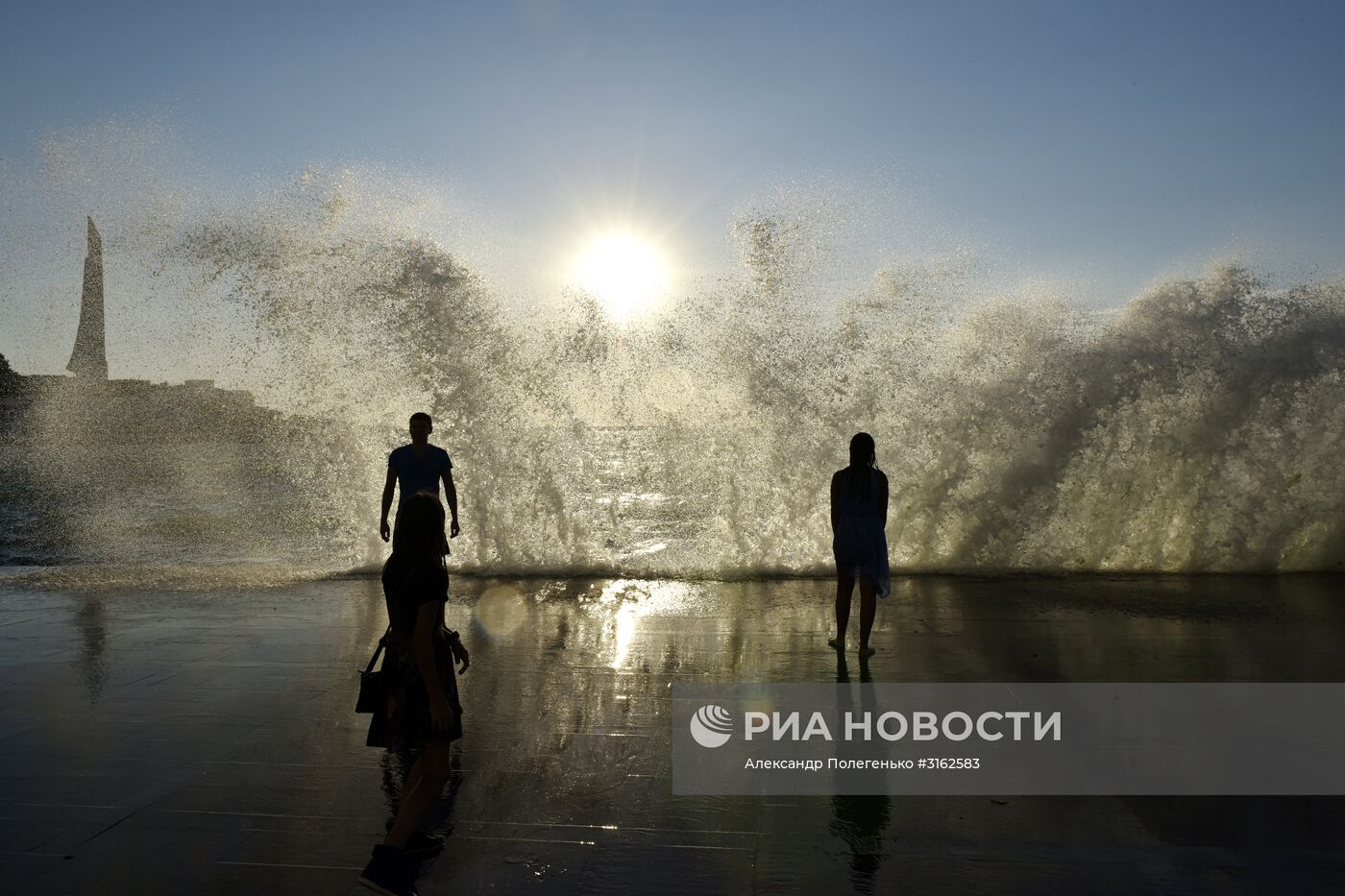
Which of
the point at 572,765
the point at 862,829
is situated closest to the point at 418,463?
the point at 572,765

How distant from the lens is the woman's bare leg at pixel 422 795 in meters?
3.00

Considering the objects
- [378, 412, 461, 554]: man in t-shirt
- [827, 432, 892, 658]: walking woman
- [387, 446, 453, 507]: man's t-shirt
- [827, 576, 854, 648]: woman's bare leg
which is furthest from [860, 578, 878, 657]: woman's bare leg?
[387, 446, 453, 507]: man's t-shirt

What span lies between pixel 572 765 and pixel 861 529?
9.21 ft

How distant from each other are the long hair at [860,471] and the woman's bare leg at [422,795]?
11.9 feet

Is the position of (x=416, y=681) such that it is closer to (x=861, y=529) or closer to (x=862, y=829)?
(x=862, y=829)

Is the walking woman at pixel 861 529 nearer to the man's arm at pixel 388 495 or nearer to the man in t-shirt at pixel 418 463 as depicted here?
the man in t-shirt at pixel 418 463

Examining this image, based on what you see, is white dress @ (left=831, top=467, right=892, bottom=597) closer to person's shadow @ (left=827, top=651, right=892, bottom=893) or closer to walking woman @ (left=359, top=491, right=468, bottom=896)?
person's shadow @ (left=827, top=651, right=892, bottom=893)

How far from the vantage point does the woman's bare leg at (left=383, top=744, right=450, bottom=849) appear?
300 cm

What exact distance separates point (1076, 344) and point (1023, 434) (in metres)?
1.43

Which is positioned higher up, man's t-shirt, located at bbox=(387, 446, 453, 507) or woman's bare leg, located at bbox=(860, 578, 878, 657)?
man's t-shirt, located at bbox=(387, 446, 453, 507)

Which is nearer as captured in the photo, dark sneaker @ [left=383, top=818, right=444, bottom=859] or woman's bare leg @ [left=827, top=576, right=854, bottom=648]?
dark sneaker @ [left=383, top=818, right=444, bottom=859]

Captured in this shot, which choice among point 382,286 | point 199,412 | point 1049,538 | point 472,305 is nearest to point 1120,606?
point 1049,538

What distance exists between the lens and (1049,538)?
426 inches

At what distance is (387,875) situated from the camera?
2.88 m
